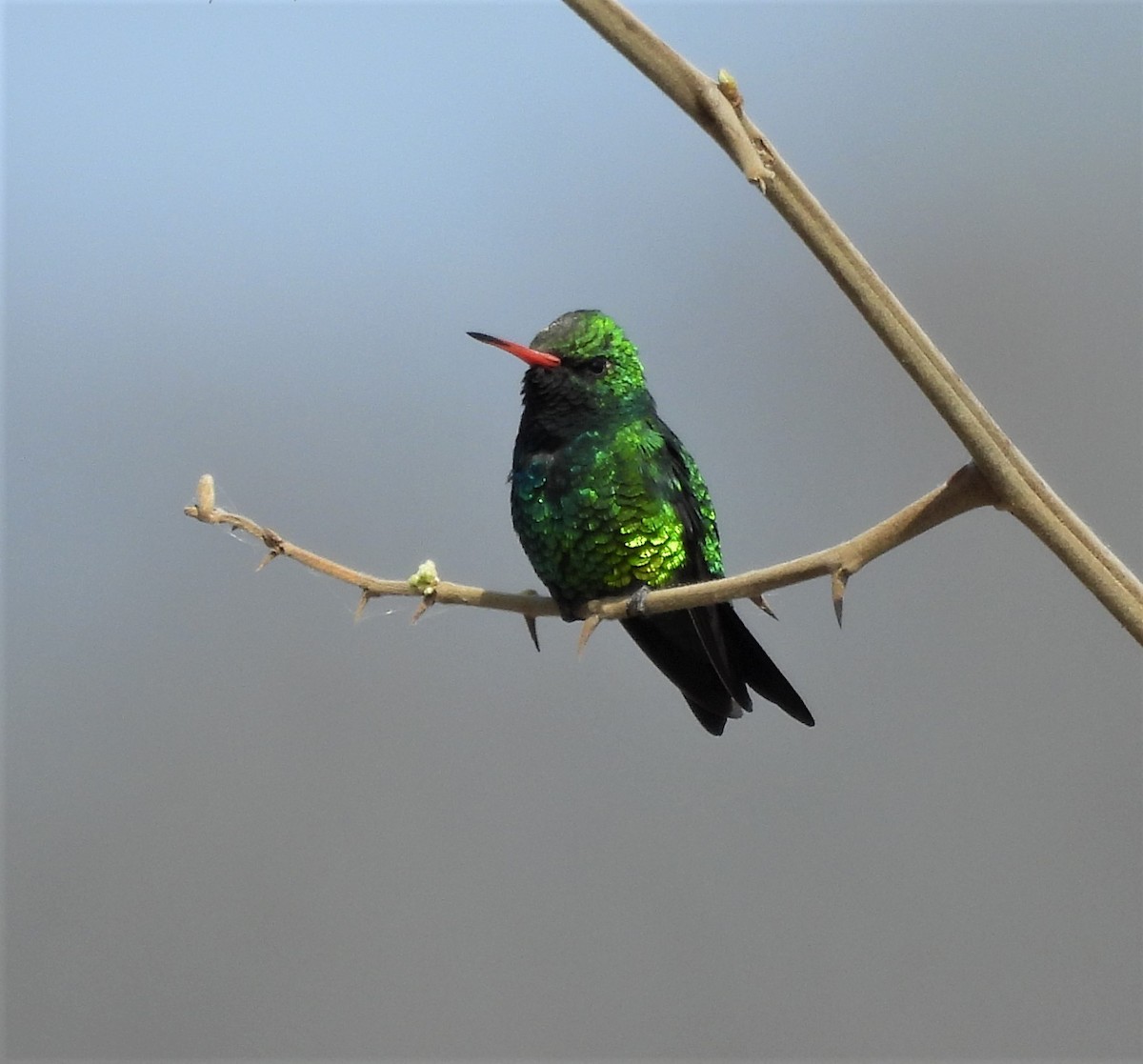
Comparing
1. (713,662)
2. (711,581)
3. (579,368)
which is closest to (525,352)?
(579,368)

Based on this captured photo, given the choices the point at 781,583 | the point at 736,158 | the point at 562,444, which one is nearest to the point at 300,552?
the point at 781,583

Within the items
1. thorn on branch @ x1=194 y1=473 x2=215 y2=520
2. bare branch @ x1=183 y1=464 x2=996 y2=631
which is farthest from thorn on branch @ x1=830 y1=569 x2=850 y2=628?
thorn on branch @ x1=194 y1=473 x2=215 y2=520

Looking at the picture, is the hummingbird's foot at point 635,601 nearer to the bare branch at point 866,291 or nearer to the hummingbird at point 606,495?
the hummingbird at point 606,495

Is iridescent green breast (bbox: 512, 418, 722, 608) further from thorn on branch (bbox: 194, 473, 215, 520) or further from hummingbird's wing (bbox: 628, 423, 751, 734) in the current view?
thorn on branch (bbox: 194, 473, 215, 520)

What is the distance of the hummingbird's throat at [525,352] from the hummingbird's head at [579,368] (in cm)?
2

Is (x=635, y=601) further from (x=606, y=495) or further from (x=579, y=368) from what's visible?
(x=579, y=368)

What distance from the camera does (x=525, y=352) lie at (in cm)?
172

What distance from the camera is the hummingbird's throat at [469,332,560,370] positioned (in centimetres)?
158

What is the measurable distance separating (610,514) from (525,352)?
334 millimetres

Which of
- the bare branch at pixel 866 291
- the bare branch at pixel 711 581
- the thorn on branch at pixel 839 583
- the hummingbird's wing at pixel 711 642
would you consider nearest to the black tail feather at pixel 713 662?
the hummingbird's wing at pixel 711 642

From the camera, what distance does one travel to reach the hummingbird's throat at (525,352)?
1.58m

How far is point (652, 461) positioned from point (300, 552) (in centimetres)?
93

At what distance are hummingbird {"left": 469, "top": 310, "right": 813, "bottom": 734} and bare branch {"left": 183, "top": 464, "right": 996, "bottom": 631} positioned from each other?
44 cm

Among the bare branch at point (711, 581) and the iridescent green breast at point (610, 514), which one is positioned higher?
the iridescent green breast at point (610, 514)
